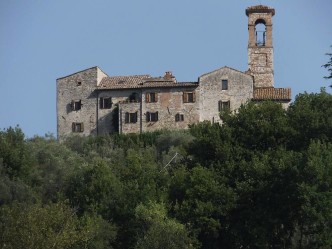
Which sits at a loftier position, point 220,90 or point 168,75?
point 168,75

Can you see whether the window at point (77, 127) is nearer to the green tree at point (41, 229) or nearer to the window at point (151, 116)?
the window at point (151, 116)

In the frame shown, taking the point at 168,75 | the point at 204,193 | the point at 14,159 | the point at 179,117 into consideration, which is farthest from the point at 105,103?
the point at 204,193

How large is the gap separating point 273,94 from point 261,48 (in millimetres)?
7052

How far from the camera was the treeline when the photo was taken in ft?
200

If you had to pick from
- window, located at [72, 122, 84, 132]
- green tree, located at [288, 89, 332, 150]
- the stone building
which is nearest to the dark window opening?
the stone building

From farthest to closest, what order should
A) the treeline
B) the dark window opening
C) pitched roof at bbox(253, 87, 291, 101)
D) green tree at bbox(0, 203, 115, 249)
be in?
the dark window opening
pitched roof at bbox(253, 87, 291, 101)
the treeline
green tree at bbox(0, 203, 115, 249)

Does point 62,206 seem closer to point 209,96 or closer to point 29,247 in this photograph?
point 29,247

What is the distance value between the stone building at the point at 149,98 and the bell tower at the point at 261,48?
7cm

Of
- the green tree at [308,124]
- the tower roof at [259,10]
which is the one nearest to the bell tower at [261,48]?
the tower roof at [259,10]

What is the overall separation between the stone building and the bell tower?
0.22ft

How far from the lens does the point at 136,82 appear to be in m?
95.4

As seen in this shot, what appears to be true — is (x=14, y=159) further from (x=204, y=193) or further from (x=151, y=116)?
(x=151, y=116)

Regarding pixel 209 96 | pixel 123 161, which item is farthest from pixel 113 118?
pixel 123 161

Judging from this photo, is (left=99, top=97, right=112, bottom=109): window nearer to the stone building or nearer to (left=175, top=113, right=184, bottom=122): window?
the stone building
